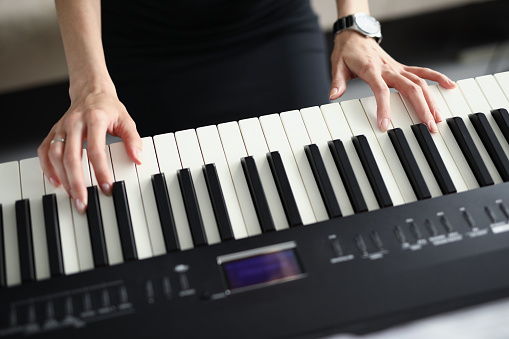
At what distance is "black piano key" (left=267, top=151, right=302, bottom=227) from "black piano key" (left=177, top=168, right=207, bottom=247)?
5.6 inches

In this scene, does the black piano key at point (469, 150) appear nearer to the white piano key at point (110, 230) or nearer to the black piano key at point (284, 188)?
the black piano key at point (284, 188)

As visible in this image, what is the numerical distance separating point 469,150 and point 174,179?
535mm

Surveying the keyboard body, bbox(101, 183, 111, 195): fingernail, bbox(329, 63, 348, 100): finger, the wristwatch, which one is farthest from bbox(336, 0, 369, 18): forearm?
bbox(101, 183, 111, 195): fingernail

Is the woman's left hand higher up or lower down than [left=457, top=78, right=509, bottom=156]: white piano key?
higher up

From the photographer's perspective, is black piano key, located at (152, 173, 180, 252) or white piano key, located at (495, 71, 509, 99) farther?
white piano key, located at (495, 71, 509, 99)

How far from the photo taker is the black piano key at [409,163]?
2.90ft

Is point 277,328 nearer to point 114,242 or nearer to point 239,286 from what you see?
point 239,286

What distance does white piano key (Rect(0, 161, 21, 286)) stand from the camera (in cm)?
81

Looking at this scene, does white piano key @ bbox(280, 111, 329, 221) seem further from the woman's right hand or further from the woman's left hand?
the woman's right hand

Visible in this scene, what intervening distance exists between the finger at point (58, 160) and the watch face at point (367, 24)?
0.77 m

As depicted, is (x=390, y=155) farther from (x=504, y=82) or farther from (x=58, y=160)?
(x=58, y=160)

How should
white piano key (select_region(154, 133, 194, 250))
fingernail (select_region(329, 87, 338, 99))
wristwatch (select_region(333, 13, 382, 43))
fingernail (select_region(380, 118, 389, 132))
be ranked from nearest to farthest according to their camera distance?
white piano key (select_region(154, 133, 194, 250)) < fingernail (select_region(380, 118, 389, 132)) < fingernail (select_region(329, 87, 338, 99)) < wristwatch (select_region(333, 13, 382, 43))

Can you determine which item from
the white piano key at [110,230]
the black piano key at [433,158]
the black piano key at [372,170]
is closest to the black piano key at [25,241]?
the white piano key at [110,230]

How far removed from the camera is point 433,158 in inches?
36.3
